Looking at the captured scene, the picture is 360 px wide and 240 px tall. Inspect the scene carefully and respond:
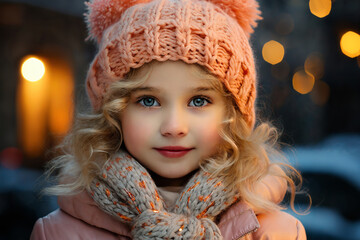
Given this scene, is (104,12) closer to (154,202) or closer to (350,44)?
(154,202)

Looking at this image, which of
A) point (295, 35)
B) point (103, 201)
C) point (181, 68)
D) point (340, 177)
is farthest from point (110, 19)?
point (295, 35)

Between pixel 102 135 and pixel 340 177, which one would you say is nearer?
pixel 102 135

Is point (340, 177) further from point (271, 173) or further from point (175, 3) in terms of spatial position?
point (175, 3)

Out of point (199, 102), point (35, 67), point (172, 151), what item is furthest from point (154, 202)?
point (35, 67)

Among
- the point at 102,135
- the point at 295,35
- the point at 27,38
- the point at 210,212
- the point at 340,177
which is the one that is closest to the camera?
the point at 210,212

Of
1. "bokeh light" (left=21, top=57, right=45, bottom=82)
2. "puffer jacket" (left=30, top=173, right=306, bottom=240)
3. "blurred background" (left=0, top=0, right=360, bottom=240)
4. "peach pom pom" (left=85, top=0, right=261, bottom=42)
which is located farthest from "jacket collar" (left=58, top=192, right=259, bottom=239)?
"bokeh light" (left=21, top=57, right=45, bottom=82)

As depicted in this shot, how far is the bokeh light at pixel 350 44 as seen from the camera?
788cm

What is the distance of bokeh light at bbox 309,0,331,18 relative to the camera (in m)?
7.99

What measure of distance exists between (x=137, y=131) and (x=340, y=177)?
3.29m

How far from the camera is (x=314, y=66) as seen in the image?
26.9 ft

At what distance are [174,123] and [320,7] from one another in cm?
726

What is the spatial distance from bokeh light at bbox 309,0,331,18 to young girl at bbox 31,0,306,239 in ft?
22.3

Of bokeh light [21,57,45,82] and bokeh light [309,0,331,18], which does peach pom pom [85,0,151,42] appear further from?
bokeh light [309,0,331,18]

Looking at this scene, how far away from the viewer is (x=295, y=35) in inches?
327
